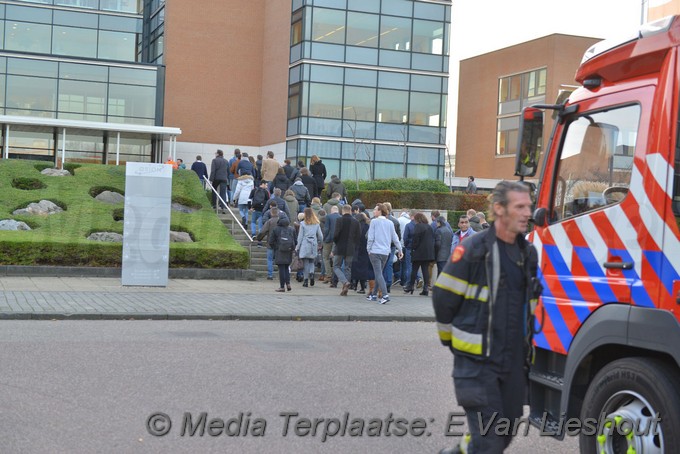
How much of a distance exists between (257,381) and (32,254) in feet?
39.5

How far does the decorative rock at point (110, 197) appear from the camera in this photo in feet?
80.9

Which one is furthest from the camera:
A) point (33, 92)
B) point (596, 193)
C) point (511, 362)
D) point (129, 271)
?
point (33, 92)

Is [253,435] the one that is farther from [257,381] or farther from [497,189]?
[497,189]

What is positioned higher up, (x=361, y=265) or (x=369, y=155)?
(x=369, y=155)

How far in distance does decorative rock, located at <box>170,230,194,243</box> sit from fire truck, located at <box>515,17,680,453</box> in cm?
1628

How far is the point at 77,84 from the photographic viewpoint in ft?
137

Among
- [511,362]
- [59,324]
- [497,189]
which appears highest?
[497,189]

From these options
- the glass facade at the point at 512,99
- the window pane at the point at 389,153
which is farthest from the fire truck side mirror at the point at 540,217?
the glass facade at the point at 512,99

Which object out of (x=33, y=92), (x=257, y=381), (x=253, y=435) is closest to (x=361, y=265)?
(x=257, y=381)

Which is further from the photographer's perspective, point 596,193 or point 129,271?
point 129,271

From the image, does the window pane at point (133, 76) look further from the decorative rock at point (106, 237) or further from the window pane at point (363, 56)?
the decorative rock at point (106, 237)

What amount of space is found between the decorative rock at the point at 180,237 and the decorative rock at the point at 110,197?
3.56 meters

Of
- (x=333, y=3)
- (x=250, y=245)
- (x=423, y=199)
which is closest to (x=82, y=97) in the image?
(x=333, y=3)

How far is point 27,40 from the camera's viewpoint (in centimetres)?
4253
